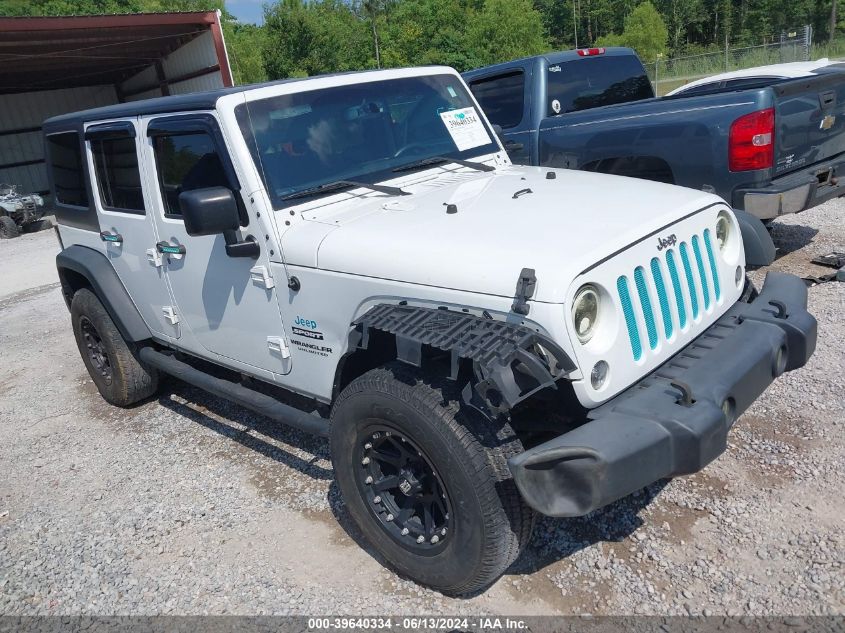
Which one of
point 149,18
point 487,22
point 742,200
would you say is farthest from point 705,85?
point 487,22

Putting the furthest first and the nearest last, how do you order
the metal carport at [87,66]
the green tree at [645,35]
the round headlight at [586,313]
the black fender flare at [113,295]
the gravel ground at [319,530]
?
the green tree at [645,35]
the metal carport at [87,66]
the black fender flare at [113,295]
the gravel ground at [319,530]
the round headlight at [586,313]

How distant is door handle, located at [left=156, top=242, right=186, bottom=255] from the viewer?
12.9 ft

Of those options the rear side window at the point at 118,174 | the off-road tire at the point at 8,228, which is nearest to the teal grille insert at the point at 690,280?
the rear side window at the point at 118,174

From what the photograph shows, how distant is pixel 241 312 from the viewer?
366 cm

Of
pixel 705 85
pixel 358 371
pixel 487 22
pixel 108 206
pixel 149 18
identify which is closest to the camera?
pixel 358 371

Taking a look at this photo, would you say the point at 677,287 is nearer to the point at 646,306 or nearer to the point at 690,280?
the point at 690,280

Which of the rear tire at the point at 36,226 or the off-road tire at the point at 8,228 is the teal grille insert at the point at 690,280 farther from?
the rear tire at the point at 36,226

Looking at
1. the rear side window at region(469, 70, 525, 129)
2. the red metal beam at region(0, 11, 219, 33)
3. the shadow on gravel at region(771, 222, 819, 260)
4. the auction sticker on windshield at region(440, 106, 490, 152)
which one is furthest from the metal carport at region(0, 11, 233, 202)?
the shadow on gravel at region(771, 222, 819, 260)

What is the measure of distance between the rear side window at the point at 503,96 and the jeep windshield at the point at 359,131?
9.76 feet

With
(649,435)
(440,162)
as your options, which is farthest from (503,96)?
(649,435)

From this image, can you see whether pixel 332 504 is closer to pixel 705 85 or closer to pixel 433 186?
pixel 433 186

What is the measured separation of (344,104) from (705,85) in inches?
228

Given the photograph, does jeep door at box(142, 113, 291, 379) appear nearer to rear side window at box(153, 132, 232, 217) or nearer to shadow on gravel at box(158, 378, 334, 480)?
rear side window at box(153, 132, 232, 217)

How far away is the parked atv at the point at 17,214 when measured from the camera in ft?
52.3
